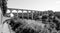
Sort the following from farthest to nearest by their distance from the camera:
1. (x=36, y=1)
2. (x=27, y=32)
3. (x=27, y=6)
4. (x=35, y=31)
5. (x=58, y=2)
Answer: (x=27, y=6), (x=36, y=1), (x=58, y=2), (x=27, y=32), (x=35, y=31)

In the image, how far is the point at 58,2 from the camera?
10.9 meters

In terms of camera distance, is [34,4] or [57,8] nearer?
[57,8]

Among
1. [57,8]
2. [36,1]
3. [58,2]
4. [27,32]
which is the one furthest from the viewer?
[36,1]

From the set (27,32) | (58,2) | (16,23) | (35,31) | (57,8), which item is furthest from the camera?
(58,2)

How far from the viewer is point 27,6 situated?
15.5 m

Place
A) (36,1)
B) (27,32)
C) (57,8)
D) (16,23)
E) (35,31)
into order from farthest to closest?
1. (36,1)
2. (57,8)
3. (16,23)
4. (27,32)
5. (35,31)

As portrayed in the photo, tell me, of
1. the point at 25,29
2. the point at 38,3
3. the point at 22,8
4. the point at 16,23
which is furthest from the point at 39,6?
the point at 25,29

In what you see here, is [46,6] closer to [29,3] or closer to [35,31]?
[29,3]

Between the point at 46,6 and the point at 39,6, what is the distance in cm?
200

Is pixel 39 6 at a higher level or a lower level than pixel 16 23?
higher

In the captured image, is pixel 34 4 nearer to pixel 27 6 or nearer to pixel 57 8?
pixel 27 6

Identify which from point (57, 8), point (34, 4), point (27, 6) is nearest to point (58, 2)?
point (57, 8)

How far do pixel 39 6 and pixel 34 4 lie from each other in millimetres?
1251

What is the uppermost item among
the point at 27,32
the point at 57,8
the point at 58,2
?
the point at 58,2
